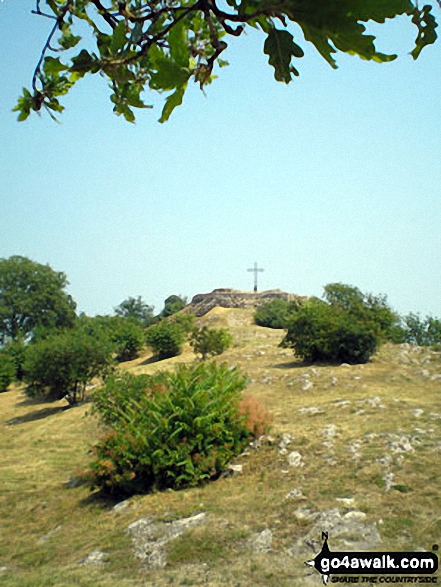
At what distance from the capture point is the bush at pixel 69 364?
1789 centimetres

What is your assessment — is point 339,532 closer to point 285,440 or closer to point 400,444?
point 400,444

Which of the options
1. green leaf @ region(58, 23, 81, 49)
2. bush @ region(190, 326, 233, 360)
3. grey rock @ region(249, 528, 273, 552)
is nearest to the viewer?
green leaf @ region(58, 23, 81, 49)

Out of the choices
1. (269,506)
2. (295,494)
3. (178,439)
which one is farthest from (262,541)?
(178,439)

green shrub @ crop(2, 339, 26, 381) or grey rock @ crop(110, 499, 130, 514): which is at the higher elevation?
green shrub @ crop(2, 339, 26, 381)

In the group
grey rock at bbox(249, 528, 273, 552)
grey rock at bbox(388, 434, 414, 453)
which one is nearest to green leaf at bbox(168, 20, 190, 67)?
grey rock at bbox(249, 528, 273, 552)

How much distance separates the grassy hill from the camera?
14.1 ft

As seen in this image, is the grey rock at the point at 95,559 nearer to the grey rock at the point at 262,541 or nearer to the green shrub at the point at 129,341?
the grey rock at the point at 262,541

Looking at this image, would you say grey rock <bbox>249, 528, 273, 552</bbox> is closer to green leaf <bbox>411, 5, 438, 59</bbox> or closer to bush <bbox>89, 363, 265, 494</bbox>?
bush <bbox>89, 363, 265, 494</bbox>

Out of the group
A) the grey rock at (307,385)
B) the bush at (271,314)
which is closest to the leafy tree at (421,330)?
the bush at (271,314)

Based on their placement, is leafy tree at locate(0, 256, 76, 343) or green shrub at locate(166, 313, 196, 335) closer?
green shrub at locate(166, 313, 196, 335)

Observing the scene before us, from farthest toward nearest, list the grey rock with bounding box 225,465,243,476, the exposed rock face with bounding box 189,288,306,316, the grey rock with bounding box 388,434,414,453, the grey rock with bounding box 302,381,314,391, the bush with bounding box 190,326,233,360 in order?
the exposed rock face with bounding box 189,288,306,316, the bush with bounding box 190,326,233,360, the grey rock with bounding box 302,381,314,391, the grey rock with bounding box 225,465,243,476, the grey rock with bounding box 388,434,414,453

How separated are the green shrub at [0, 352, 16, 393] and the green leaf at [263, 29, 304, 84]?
27.8 metres

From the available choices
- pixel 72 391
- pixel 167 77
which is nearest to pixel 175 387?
pixel 167 77

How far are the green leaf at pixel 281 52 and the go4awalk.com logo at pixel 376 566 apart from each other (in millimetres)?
3679
